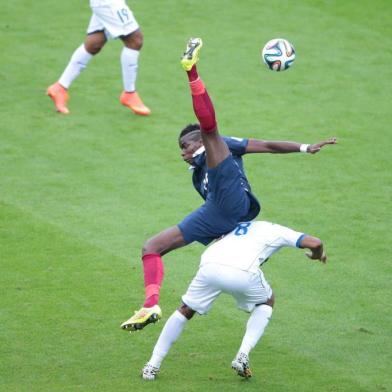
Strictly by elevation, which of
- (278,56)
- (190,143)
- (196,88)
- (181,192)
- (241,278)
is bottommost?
(181,192)

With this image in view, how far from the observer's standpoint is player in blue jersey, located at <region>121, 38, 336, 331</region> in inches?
288

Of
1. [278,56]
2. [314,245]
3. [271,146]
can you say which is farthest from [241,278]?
[278,56]

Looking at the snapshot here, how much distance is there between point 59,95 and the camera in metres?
13.3

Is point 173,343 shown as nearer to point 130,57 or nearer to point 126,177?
point 126,177

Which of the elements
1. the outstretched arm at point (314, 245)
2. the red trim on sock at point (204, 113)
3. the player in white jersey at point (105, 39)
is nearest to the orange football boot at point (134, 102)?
the player in white jersey at point (105, 39)

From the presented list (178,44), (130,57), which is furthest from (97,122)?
(178,44)

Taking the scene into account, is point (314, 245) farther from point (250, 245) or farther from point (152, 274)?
point (152, 274)

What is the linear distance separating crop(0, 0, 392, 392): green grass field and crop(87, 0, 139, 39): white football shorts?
1.19m

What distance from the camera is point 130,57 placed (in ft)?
42.7

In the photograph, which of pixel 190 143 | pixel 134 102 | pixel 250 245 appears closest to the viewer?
pixel 250 245

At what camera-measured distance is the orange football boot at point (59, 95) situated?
1328 centimetres

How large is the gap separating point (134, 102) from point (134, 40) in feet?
2.76

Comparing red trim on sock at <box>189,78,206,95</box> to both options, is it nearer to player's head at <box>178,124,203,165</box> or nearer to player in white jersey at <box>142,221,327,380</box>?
player's head at <box>178,124,203,165</box>

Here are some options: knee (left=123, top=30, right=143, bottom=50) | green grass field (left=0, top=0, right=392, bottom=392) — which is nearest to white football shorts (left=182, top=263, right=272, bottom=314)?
green grass field (left=0, top=0, right=392, bottom=392)
